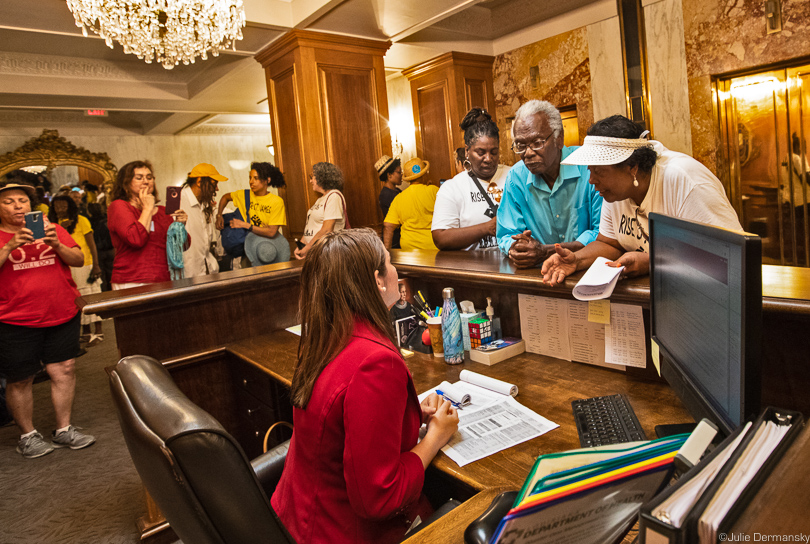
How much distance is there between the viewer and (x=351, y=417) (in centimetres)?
104

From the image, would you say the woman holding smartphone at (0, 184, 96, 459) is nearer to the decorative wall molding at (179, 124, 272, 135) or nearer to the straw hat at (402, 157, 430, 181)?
the straw hat at (402, 157, 430, 181)

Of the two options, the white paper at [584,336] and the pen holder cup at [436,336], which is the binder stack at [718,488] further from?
the pen holder cup at [436,336]

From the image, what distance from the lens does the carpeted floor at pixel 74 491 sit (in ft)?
8.04

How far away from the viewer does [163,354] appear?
241 centimetres

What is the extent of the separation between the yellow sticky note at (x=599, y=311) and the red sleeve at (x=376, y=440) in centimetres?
79

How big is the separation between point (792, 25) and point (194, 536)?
556cm

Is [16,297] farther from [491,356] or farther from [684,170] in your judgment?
[684,170]

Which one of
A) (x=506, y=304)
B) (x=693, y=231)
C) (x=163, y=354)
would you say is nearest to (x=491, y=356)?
(x=506, y=304)

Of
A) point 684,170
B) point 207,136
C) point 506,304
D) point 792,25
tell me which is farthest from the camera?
point 207,136

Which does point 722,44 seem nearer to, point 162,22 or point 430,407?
point 162,22

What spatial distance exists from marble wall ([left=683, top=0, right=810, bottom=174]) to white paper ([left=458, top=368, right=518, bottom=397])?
4.45 meters

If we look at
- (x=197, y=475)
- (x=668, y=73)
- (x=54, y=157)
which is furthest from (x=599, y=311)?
(x=54, y=157)

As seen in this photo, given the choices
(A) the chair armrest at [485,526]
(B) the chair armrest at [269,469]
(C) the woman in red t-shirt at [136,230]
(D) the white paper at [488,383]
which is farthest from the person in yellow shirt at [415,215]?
(A) the chair armrest at [485,526]

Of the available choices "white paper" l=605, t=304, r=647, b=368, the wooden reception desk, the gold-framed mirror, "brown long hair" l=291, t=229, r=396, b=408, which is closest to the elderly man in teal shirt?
the wooden reception desk
